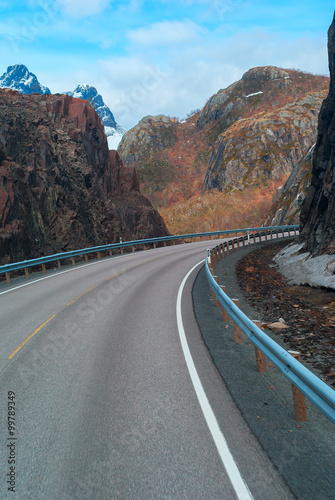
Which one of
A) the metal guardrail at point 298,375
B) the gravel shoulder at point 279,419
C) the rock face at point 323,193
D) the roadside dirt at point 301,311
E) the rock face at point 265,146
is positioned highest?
the rock face at point 265,146

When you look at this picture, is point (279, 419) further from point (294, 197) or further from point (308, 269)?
point (294, 197)

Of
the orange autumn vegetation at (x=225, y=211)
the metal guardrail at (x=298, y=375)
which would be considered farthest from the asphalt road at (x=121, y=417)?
the orange autumn vegetation at (x=225, y=211)

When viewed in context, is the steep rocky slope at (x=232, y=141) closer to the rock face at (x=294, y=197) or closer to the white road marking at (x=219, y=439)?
the rock face at (x=294, y=197)

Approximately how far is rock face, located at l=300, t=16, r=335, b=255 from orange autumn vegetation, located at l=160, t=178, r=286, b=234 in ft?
236

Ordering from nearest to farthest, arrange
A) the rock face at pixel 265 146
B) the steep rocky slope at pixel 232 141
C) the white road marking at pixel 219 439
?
the white road marking at pixel 219 439 → the rock face at pixel 265 146 → the steep rocky slope at pixel 232 141

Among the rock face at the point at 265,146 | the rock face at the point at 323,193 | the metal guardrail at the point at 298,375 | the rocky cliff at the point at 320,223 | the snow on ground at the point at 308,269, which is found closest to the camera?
the metal guardrail at the point at 298,375

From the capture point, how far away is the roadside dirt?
6281mm

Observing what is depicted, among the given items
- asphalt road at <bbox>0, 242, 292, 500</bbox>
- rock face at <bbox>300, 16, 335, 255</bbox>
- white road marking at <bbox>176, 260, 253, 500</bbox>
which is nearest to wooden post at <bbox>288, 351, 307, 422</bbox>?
asphalt road at <bbox>0, 242, 292, 500</bbox>

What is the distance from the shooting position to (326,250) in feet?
41.3

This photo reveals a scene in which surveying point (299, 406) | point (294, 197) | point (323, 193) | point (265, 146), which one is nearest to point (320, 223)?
point (323, 193)

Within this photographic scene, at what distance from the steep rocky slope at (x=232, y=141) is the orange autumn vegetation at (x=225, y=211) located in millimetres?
1247

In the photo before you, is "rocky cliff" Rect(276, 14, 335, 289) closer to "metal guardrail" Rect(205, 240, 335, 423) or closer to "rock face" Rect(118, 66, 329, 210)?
"metal guardrail" Rect(205, 240, 335, 423)

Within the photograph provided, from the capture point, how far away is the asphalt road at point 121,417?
3.23 meters

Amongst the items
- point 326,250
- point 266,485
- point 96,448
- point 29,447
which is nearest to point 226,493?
point 266,485
